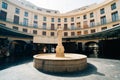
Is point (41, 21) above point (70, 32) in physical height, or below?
above

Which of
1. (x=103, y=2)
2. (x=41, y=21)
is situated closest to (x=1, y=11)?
(x=41, y=21)

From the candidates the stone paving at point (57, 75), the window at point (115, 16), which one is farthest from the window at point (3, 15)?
the window at point (115, 16)

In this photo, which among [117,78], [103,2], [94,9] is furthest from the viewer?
[94,9]

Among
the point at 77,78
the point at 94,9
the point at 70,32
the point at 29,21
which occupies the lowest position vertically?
the point at 77,78

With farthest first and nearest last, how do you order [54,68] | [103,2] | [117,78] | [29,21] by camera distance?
[29,21], [103,2], [54,68], [117,78]

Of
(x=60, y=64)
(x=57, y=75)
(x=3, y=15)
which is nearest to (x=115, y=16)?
(x=60, y=64)

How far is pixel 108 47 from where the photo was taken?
1683 cm

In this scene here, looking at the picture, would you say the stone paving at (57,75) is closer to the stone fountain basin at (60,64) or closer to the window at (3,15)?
the stone fountain basin at (60,64)

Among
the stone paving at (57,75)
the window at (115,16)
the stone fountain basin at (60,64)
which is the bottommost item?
the stone paving at (57,75)

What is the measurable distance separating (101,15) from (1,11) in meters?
26.8

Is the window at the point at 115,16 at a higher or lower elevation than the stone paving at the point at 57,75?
higher

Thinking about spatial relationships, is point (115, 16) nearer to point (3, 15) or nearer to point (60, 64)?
point (60, 64)

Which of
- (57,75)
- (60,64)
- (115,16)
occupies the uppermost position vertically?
(115,16)

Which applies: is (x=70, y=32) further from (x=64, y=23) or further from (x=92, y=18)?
(x=92, y=18)
